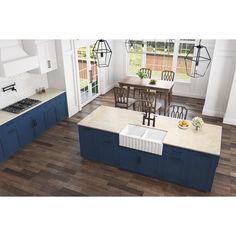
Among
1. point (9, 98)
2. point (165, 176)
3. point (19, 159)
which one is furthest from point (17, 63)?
point (165, 176)

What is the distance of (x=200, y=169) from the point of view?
3672 millimetres

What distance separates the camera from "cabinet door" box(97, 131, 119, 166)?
13.6 ft

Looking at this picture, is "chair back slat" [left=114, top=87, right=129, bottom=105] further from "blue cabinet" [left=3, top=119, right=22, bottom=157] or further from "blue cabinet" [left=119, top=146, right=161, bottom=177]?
"blue cabinet" [left=3, top=119, right=22, bottom=157]

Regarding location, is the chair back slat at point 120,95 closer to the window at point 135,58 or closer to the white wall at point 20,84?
the white wall at point 20,84

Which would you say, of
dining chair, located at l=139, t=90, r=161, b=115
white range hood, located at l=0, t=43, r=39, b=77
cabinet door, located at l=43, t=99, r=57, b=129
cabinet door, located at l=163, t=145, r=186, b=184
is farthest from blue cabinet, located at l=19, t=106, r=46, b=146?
cabinet door, located at l=163, t=145, r=186, b=184

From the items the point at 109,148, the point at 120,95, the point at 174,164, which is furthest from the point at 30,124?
the point at 174,164

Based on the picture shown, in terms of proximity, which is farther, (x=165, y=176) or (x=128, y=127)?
(x=128, y=127)

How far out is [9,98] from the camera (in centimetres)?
525

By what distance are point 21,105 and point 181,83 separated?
209 inches

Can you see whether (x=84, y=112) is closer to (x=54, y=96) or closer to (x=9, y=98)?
(x=54, y=96)

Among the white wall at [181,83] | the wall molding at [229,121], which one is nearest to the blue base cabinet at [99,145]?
the wall molding at [229,121]

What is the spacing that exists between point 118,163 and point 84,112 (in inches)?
116

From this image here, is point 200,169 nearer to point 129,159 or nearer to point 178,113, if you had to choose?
point 129,159

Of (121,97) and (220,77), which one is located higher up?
(220,77)
